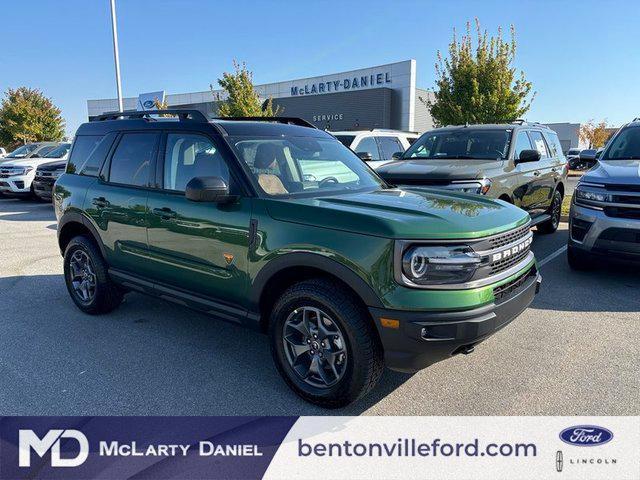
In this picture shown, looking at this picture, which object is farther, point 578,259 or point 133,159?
point 578,259

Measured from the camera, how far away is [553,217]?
29.3 ft

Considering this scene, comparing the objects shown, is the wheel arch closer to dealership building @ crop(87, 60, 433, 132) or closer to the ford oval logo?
the ford oval logo

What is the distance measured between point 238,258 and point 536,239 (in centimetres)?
672

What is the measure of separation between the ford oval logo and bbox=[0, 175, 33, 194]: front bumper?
1571 centimetres

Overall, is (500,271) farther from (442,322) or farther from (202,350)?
(202,350)

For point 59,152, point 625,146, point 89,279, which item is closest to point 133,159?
point 89,279

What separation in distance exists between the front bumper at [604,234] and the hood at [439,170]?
1.27 metres

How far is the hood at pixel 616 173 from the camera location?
5418 millimetres

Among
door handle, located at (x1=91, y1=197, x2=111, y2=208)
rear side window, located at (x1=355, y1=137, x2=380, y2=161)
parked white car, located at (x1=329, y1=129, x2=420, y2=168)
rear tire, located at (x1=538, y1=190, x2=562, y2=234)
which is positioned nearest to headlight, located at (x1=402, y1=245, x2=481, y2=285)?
door handle, located at (x1=91, y1=197, x2=111, y2=208)

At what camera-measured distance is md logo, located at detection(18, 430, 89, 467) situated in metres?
2.74

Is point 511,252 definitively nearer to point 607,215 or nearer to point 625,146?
point 607,215

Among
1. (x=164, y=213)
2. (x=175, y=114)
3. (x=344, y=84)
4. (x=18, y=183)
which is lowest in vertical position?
(x=18, y=183)

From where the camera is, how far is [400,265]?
9.23 ft

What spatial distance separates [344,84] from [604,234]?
1220 inches
